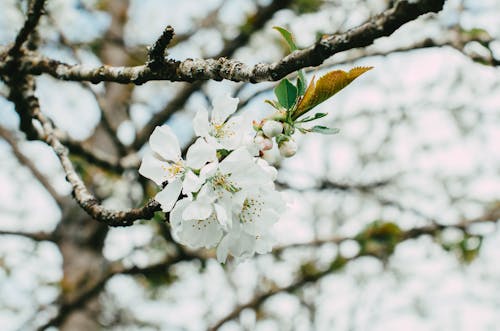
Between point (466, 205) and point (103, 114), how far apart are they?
3.71 meters

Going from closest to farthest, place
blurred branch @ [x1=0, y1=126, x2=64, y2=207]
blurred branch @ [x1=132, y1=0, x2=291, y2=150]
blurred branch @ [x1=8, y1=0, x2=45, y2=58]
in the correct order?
blurred branch @ [x1=8, y1=0, x2=45, y2=58] → blurred branch @ [x1=132, y1=0, x2=291, y2=150] → blurred branch @ [x1=0, y1=126, x2=64, y2=207]

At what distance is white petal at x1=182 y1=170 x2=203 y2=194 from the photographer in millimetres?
865

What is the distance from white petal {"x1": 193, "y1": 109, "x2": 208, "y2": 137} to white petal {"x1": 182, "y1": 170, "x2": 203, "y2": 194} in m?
0.11

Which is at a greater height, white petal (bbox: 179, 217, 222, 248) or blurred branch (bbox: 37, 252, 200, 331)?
white petal (bbox: 179, 217, 222, 248)

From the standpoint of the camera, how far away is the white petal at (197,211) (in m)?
0.86

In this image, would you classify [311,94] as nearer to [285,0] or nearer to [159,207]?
[159,207]

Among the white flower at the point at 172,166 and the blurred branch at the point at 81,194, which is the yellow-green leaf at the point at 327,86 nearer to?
the white flower at the point at 172,166

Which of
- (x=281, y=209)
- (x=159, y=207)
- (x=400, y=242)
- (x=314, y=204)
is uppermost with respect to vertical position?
(x=159, y=207)

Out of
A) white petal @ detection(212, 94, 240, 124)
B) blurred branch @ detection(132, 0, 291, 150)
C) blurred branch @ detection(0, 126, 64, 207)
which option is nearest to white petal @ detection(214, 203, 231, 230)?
white petal @ detection(212, 94, 240, 124)

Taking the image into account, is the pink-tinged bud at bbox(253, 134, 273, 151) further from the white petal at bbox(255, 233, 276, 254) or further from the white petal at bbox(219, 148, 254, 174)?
the white petal at bbox(255, 233, 276, 254)

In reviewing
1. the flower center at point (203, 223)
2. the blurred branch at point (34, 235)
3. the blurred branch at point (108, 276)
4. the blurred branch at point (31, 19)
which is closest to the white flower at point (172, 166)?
the flower center at point (203, 223)

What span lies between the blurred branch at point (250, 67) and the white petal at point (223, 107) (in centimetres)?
11

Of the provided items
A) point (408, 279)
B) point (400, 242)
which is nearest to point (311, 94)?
point (400, 242)

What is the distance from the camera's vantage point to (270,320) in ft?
18.8
